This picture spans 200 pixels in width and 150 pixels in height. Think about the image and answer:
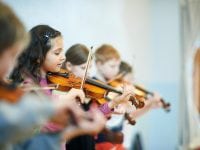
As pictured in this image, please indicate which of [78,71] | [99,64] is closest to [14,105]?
[78,71]

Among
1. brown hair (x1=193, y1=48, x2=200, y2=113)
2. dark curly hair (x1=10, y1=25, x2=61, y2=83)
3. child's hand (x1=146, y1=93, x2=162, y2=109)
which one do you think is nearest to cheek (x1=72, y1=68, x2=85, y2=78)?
dark curly hair (x1=10, y1=25, x2=61, y2=83)

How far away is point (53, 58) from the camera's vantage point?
136 centimetres

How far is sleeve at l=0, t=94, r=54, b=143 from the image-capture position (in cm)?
71

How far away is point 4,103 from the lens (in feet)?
2.41

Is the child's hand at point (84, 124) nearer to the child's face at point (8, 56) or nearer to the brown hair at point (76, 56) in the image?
the child's face at point (8, 56)

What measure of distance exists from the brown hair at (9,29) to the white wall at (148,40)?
128cm

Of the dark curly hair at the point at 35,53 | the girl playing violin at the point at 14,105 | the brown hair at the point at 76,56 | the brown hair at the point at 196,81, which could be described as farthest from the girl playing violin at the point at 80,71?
the brown hair at the point at 196,81

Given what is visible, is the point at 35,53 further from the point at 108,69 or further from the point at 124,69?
the point at 124,69

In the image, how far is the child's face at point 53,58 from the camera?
53.3 inches

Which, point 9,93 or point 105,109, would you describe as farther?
point 105,109

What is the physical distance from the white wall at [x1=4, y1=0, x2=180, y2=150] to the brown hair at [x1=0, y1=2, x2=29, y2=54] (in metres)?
1.28

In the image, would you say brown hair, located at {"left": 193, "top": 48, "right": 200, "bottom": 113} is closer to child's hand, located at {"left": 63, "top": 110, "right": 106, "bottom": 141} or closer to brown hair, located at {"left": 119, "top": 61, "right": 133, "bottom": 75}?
brown hair, located at {"left": 119, "top": 61, "right": 133, "bottom": 75}

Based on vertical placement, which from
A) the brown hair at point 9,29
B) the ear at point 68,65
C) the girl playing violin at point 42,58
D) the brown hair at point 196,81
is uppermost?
the brown hair at point 9,29

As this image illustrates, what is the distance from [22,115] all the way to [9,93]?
0.07 m
